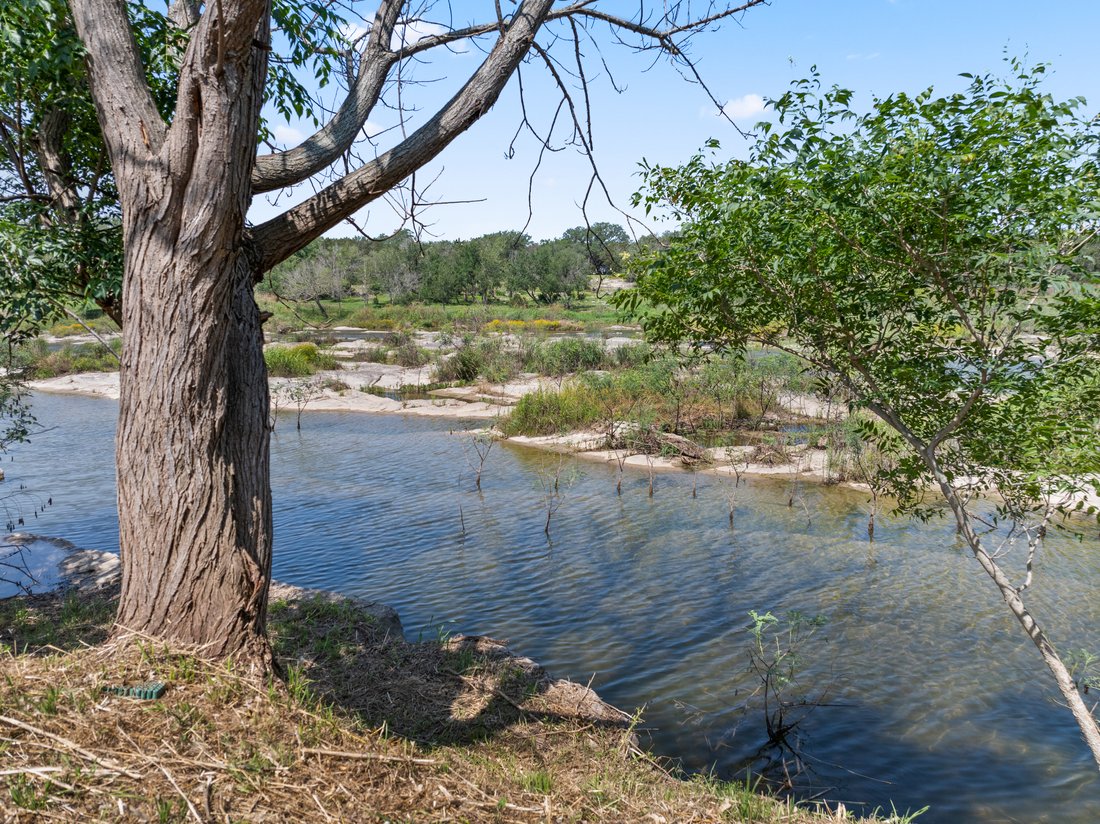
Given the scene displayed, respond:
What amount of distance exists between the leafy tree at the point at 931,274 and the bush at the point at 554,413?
1312 centimetres

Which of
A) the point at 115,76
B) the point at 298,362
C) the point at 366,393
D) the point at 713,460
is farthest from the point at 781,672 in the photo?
the point at 298,362

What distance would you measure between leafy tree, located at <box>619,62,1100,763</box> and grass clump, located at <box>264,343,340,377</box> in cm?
2359

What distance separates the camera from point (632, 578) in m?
10.9

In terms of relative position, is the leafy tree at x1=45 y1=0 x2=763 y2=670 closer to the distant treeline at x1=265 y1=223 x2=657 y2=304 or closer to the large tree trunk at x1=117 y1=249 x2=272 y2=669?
the large tree trunk at x1=117 y1=249 x2=272 y2=669

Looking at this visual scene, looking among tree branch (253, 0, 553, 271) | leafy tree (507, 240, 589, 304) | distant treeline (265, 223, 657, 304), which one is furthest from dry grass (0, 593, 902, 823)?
leafy tree (507, 240, 589, 304)

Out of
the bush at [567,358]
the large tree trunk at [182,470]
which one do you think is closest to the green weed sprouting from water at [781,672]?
the large tree trunk at [182,470]

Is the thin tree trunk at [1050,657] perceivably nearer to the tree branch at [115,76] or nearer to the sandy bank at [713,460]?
the tree branch at [115,76]

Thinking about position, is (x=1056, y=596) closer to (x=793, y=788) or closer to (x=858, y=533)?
(x=858, y=533)

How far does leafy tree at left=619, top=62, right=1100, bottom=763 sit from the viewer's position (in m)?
4.89

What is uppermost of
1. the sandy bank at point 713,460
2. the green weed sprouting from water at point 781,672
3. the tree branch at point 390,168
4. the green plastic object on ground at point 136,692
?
the tree branch at point 390,168

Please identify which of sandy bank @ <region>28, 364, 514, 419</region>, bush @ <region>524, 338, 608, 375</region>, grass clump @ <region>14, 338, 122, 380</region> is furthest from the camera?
grass clump @ <region>14, 338, 122, 380</region>

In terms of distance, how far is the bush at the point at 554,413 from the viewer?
65.6ft

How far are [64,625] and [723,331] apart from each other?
6.21 meters

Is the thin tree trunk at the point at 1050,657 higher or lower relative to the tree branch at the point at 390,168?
lower
